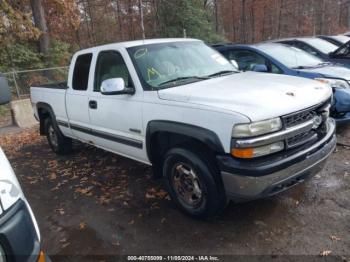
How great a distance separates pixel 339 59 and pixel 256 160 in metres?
6.41

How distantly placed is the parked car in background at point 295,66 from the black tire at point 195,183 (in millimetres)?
3179

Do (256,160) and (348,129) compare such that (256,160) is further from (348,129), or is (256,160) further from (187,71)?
(348,129)

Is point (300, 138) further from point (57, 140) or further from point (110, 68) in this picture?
point (57, 140)

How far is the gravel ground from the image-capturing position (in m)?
3.19

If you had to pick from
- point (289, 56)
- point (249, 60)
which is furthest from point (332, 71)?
point (249, 60)

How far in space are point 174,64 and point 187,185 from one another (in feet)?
5.10

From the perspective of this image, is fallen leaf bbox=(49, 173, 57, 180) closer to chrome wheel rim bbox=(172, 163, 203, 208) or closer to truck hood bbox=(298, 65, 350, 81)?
chrome wheel rim bbox=(172, 163, 203, 208)

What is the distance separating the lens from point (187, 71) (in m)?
4.21

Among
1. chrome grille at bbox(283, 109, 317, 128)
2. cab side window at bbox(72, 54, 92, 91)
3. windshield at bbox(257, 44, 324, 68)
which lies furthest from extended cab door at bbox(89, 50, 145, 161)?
windshield at bbox(257, 44, 324, 68)

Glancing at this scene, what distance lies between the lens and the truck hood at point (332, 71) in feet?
19.6

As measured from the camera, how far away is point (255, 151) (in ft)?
9.74

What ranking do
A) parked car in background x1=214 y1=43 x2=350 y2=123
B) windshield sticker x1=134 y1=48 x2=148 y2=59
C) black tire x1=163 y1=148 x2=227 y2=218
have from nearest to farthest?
black tire x1=163 y1=148 x2=227 y2=218 → windshield sticker x1=134 y1=48 x2=148 y2=59 → parked car in background x1=214 y1=43 x2=350 y2=123

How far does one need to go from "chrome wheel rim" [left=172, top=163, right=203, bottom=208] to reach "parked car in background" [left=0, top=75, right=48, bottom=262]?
1707mm

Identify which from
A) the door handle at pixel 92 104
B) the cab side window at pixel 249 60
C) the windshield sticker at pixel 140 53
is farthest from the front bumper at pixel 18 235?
the cab side window at pixel 249 60
